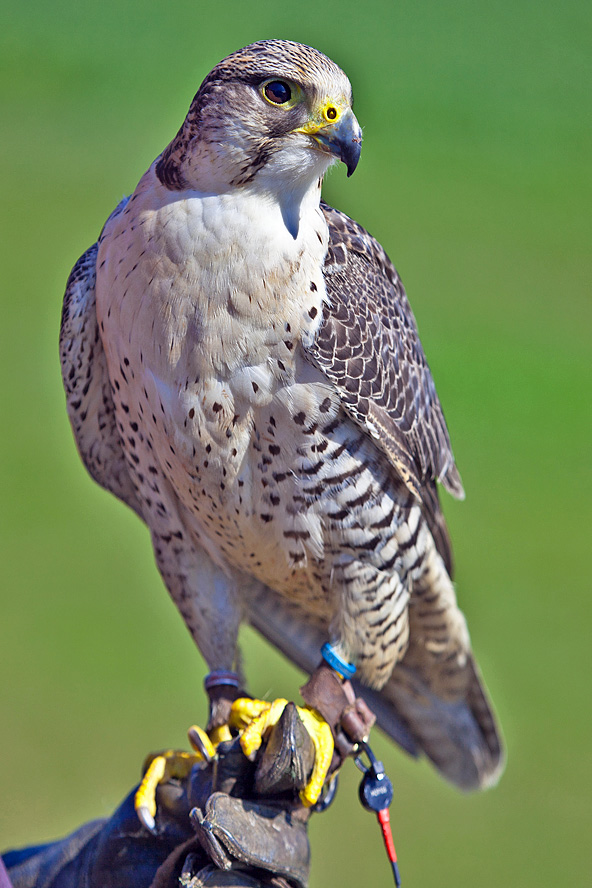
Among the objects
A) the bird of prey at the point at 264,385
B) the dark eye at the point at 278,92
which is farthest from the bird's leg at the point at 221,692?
the dark eye at the point at 278,92

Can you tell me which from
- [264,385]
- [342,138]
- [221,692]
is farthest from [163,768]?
[342,138]

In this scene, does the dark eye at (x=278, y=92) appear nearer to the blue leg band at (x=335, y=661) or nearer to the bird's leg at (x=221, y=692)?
the blue leg band at (x=335, y=661)

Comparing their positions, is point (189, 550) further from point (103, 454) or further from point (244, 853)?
point (244, 853)

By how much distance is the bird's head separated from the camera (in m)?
1.56

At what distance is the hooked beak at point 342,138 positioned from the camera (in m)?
1.58

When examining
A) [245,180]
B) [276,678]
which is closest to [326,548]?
[245,180]

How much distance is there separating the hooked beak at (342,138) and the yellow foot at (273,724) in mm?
1224

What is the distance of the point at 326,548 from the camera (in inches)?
77.5

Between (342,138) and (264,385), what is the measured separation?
0.49m

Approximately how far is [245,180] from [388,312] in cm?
58

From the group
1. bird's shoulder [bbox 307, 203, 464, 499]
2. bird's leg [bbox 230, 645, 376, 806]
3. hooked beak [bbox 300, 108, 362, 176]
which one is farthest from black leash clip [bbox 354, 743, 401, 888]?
hooked beak [bbox 300, 108, 362, 176]

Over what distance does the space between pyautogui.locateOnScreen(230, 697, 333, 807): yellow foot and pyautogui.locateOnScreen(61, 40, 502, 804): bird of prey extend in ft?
0.48

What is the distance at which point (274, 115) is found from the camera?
1.57 metres

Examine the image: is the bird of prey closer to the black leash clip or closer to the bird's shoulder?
the bird's shoulder
